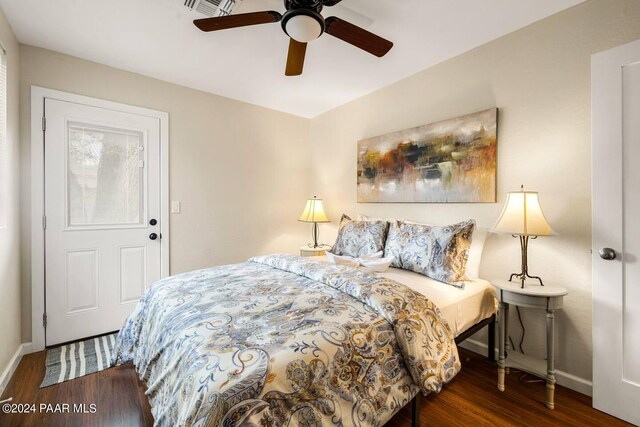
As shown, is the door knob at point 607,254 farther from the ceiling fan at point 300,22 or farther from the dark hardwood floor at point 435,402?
the ceiling fan at point 300,22

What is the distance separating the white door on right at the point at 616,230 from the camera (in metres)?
1.52

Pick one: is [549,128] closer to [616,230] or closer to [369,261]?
[616,230]

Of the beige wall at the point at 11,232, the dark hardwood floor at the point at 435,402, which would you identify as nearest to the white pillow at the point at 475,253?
the dark hardwood floor at the point at 435,402

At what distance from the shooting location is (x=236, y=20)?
1524 mm

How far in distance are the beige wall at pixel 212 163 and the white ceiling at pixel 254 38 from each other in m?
0.17

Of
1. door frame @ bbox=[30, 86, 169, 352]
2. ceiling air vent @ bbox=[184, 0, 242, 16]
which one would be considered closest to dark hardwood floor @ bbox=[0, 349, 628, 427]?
door frame @ bbox=[30, 86, 169, 352]

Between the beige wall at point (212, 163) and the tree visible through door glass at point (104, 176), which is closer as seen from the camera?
the beige wall at point (212, 163)

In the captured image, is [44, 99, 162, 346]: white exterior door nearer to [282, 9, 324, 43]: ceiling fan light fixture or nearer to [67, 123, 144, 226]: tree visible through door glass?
[67, 123, 144, 226]: tree visible through door glass

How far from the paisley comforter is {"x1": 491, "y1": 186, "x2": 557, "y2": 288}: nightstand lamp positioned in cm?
73

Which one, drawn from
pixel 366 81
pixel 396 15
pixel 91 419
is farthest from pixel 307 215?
pixel 91 419

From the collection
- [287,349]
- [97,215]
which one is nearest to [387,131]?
[287,349]

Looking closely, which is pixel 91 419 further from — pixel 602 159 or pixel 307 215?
pixel 602 159

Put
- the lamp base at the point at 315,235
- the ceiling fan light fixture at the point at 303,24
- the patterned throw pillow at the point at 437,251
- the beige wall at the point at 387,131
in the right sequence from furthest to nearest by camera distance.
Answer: the lamp base at the point at 315,235 < the patterned throw pillow at the point at 437,251 < the beige wall at the point at 387,131 < the ceiling fan light fixture at the point at 303,24

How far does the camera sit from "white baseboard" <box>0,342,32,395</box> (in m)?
1.83
